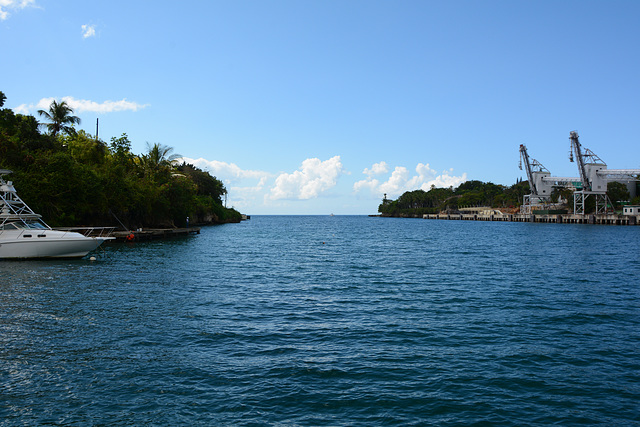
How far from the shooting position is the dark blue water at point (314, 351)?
8719 mm

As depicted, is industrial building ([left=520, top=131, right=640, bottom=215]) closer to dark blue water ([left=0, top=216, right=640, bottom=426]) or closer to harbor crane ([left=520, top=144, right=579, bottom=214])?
harbor crane ([left=520, top=144, right=579, bottom=214])

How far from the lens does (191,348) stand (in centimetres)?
1241

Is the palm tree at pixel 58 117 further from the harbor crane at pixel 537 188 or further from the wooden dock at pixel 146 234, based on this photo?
the harbor crane at pixel 537 188

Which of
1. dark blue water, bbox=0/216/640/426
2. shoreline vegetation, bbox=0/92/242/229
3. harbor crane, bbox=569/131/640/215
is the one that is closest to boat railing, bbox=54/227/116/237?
shoreline vegetation, bbox=0/92/242/229

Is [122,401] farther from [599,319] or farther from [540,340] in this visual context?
[599,319]

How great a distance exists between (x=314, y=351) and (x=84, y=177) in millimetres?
38663

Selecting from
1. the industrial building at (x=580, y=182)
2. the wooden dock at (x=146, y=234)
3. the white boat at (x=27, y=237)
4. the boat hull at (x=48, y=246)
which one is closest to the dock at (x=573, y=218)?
the industrial building at (x=580, y=182)

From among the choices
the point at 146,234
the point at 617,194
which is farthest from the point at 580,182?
the point at 146,234

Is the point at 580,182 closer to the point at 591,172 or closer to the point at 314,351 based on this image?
the point at 591,172

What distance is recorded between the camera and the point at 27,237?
97.7 ft

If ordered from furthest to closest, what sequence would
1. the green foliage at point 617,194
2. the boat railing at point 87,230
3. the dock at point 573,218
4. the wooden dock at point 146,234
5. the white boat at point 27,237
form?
the green foliage at point 617,194, the dock at point 573,218, the wooden dock at point 146,234, the boat railing at point 87,230, the white boat at point 27,237

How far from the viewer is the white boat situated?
97.4 feet

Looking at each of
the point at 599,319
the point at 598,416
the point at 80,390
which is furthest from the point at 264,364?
the point at 599,319

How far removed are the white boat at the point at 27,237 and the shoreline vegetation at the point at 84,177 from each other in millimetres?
6414
